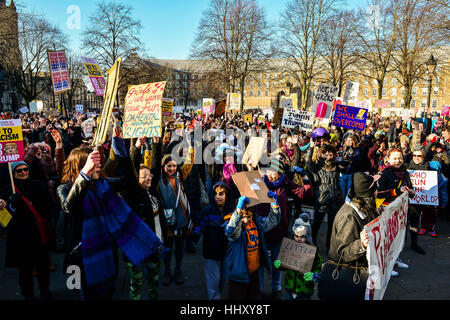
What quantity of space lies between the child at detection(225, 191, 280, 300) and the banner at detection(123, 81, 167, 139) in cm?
193

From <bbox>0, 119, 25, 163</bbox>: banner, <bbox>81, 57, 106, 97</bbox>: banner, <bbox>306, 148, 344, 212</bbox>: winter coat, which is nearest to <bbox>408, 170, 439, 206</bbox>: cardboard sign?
<bbox>306, 148, 344, 212</bbox>: winter coat

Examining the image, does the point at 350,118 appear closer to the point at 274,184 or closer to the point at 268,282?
the point at 274,184

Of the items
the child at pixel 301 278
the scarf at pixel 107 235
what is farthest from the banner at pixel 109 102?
the child at pixel 301 278

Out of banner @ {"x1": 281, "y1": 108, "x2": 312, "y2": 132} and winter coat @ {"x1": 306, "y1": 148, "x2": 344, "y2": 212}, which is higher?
banner @ {"x1": 281, "y1": 108, "x2": 312, "y2": 132}

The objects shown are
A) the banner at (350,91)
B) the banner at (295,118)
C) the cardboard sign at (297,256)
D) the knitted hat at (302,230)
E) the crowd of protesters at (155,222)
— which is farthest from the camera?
the banner at (350,91)

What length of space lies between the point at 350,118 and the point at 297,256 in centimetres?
730

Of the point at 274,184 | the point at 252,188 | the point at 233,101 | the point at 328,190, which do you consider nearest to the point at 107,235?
the point at 252,188

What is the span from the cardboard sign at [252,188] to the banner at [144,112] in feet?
5.31

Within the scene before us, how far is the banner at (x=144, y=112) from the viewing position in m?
4.91

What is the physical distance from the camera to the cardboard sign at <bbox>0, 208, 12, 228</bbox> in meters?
3.78

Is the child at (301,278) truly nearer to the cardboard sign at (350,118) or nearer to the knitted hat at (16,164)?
the knitted hat at (16,164)

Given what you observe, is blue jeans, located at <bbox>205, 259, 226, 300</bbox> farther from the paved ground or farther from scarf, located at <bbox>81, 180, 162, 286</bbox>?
scarf, located at <bbox>81, 180, 162, 286</bbox>
